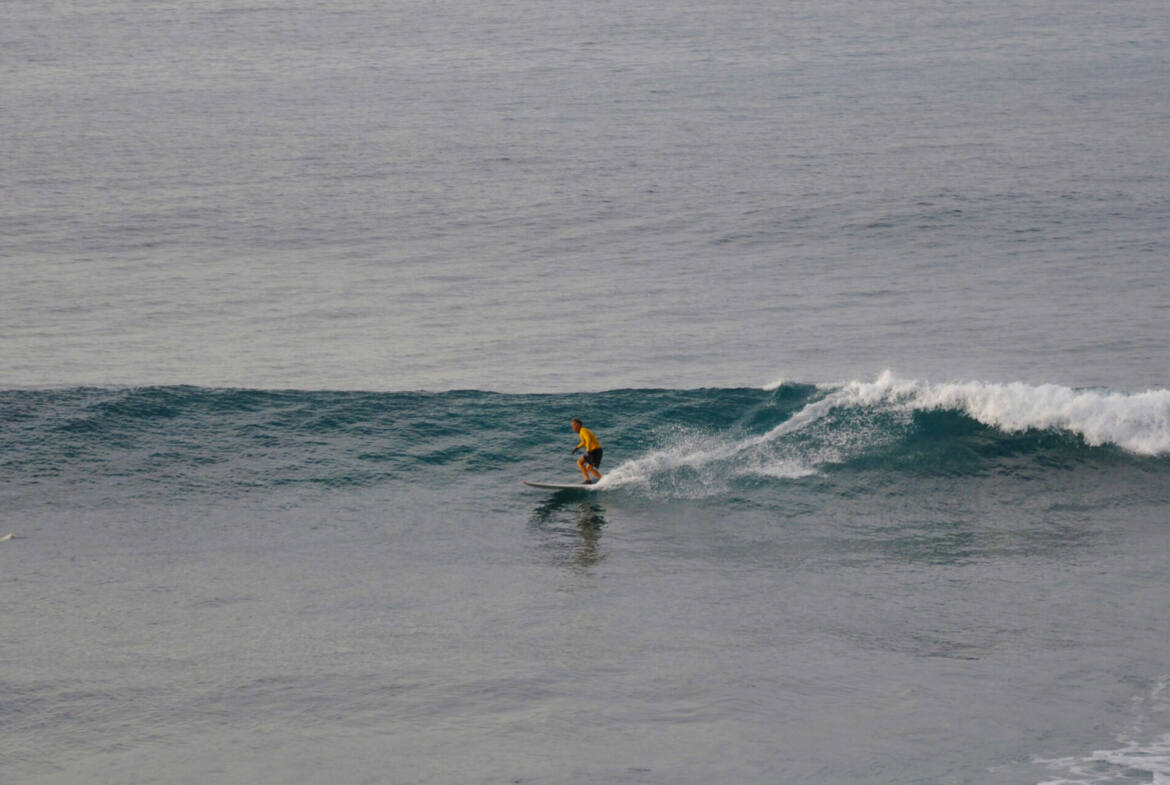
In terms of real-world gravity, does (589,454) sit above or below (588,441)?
below

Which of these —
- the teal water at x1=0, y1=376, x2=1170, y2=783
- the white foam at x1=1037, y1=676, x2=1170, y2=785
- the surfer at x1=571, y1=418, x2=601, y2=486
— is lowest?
the white foam at x1=1037, y1=676, x2=1170, y2=785

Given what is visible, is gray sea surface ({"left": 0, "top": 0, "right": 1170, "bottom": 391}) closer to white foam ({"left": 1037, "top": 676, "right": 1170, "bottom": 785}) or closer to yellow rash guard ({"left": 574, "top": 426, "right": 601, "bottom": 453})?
yellow rash guard ({"left": 574, "top": 426, "right": 601, "bottom": 453})

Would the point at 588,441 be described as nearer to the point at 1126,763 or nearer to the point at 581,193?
the point at 1126,763

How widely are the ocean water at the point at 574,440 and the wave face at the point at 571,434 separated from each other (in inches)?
3.2

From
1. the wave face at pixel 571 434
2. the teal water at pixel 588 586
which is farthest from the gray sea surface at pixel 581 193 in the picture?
the teal water at pixel 588 586

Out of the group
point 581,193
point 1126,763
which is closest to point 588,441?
point 1126,763

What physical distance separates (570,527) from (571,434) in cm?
392

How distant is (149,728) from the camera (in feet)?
42.2

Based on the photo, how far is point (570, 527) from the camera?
1777 cm

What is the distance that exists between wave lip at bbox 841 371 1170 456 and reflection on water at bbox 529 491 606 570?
19.3ft

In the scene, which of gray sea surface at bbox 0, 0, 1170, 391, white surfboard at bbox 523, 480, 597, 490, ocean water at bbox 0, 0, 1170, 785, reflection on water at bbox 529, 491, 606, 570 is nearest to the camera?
ocean water at bbox 0, 0, 1170, 785

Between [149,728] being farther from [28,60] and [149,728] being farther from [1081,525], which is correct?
[28,60]

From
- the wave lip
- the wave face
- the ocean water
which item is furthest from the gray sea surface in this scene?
the wave lip

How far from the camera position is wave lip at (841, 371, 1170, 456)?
20000 mm
